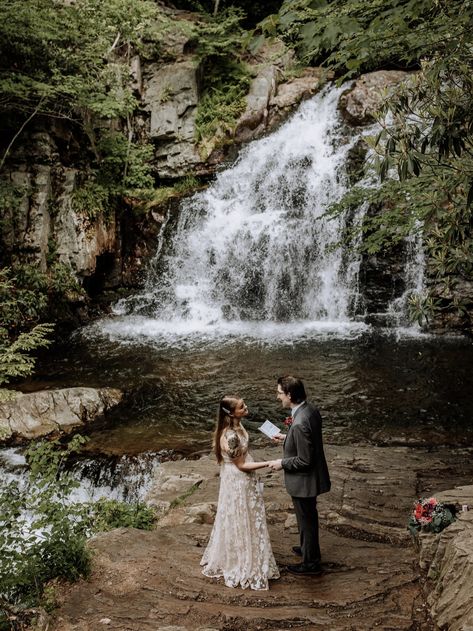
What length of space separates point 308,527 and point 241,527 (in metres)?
0.56

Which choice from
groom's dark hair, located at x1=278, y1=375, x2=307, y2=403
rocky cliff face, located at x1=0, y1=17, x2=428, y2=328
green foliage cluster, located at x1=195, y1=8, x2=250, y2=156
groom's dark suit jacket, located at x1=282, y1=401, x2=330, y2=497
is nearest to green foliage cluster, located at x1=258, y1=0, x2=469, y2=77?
groom's dark hair, located at x1=278, y1=375, x2=307, y2=403

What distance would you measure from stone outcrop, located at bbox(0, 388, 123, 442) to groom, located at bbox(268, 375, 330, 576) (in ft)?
20.2

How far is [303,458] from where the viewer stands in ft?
14.0

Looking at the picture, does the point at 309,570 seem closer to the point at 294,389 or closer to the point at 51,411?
the point at 294,389

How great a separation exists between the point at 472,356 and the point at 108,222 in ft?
37.3

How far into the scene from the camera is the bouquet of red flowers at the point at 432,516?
14.2 ft

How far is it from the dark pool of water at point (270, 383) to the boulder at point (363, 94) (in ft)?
26.1

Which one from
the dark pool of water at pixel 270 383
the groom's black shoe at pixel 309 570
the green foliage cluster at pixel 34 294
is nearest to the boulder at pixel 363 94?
the dark pool of water at pixel 270 383

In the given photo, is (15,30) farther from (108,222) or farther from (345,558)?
(345,558)

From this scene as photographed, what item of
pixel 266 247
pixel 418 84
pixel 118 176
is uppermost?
pixel 118 176

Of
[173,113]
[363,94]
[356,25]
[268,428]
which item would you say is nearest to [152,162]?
[173,113]

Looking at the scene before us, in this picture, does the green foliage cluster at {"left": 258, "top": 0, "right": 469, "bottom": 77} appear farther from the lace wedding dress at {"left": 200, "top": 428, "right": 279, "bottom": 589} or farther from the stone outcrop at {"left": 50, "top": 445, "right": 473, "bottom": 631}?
the stone outcrop at {"left": 50, "top": 445, "right": 473, "bottom": 631}

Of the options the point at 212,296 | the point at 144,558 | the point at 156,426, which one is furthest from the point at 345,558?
the point at 212,296

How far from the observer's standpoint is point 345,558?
4781 millimetres
